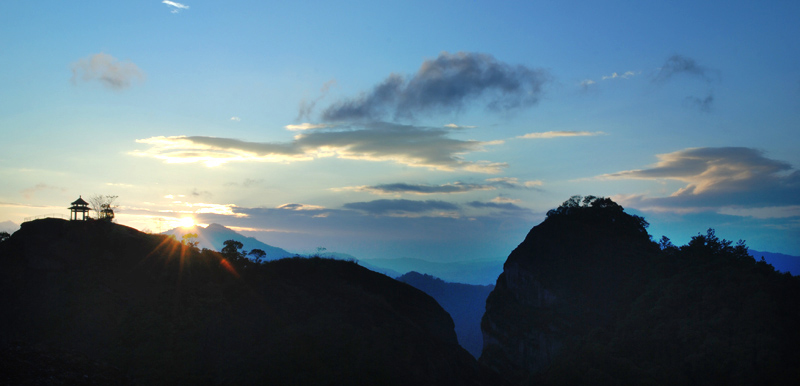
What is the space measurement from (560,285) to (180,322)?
82507 millimetres

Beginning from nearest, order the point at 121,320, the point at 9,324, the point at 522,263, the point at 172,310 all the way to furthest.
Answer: the point at 9,324, the point at 121,320, the point at 172,310, the point at 522,263

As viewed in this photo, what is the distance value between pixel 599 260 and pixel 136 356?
97.0 m

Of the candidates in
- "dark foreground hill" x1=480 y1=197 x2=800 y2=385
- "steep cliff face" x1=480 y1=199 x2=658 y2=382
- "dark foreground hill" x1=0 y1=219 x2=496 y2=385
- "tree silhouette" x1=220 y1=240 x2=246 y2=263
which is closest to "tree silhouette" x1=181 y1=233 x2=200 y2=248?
"dark foreground hill" x1=0 y1=219 x2=496 y2=385

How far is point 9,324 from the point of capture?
1881 inches

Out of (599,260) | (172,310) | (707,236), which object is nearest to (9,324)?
(172,310)

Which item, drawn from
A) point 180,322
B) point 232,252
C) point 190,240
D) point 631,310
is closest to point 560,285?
point 631,310

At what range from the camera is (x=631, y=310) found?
93688 millimetres

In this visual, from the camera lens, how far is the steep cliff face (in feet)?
336

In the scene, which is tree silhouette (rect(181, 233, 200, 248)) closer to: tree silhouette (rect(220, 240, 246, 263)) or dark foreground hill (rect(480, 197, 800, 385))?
tree silhouette (rect(220, 240, 246, 263))

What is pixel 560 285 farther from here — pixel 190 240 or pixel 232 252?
pixel 190 240

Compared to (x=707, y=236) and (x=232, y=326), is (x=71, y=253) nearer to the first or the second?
(x=232, y=326)

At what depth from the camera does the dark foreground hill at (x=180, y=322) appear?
4756 centimetres

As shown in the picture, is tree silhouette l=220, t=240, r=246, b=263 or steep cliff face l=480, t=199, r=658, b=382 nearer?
tree silhouette l=220, t=240, r=246, b=263

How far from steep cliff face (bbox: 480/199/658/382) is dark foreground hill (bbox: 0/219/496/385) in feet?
140
